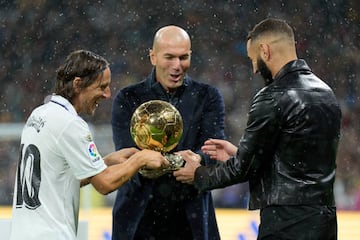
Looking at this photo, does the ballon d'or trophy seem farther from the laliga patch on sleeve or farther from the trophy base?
the laliga patch on sleeve

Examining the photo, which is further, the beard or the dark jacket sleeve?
the beard

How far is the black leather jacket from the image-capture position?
3182mm

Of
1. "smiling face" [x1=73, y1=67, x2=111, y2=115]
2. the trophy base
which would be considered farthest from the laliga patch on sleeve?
the trophy base

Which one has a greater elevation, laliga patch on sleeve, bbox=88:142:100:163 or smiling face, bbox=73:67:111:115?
smiling face, bbox=73:67:111:115

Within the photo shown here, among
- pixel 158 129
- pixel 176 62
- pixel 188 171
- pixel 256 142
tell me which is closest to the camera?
pixel 256 142

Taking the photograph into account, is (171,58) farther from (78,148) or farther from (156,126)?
(78,148)

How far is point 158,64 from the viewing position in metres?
3.87

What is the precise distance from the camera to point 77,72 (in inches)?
128

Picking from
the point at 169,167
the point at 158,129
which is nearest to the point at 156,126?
the point at 158,129

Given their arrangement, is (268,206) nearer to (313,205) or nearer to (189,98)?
(313,205)

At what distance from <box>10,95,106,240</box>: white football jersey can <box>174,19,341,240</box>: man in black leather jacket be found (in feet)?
2.18

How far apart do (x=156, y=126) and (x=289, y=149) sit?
A: 602mm

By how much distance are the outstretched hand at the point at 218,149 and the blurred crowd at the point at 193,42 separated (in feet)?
19.0

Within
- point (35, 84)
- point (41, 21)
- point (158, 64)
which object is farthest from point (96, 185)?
point (41, 21)
